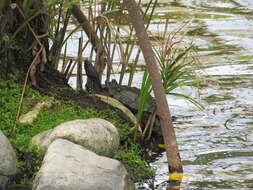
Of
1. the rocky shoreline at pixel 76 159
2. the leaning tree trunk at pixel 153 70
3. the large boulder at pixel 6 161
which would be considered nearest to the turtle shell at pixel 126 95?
the rocky shoreline at pixel 76 159

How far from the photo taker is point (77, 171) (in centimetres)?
533

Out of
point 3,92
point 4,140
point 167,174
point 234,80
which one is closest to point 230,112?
point 234,80

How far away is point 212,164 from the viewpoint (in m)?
6.36

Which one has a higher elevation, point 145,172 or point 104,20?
point 104,20

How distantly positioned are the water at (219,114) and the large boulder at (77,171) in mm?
486

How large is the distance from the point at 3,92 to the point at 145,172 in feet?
5.01

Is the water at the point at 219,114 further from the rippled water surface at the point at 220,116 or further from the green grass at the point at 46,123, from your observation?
the green grass at the point at 46,123

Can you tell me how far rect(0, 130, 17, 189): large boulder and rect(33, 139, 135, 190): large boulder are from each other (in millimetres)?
305

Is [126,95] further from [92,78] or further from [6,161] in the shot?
[6,161]

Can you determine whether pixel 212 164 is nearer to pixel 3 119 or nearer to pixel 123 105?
pixel 123 105

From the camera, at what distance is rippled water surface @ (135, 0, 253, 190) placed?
240 inches

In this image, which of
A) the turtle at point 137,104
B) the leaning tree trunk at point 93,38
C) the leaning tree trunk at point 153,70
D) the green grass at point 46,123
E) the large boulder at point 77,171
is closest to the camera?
the large boulder at point 77,171

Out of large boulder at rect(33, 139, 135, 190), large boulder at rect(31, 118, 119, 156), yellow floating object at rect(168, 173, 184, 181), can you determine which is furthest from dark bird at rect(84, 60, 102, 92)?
yellow floating object at rect(168, 173, 184, 181)

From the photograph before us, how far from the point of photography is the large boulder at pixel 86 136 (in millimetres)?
5883
